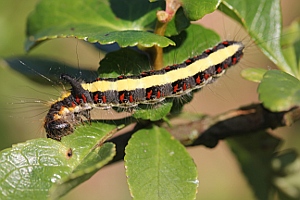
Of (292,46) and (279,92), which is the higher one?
(279,92)

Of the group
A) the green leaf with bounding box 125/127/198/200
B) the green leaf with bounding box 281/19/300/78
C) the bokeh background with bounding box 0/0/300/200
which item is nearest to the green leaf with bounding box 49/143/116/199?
the green leaf with bounding box 125/127/198/200

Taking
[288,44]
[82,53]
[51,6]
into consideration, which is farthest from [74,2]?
[82,53]

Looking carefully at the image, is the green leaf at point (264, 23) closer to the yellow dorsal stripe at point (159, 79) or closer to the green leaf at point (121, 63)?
the yellow dorsal stripe at point (159, 79)

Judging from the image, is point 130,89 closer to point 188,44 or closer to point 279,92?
point 188,44

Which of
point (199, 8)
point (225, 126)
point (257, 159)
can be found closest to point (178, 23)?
point (199, 8)

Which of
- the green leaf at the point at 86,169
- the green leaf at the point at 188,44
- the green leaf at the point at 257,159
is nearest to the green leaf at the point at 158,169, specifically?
the green leaf at the point at 86,169

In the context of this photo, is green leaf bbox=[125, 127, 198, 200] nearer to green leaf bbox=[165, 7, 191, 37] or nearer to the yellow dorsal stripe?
the yellow dorsal stripe
